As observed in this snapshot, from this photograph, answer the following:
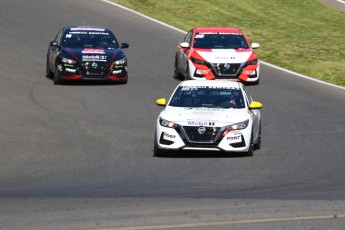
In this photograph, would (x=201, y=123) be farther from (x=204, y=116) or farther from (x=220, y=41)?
(x=220, y=41)

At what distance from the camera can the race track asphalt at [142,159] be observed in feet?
41.4

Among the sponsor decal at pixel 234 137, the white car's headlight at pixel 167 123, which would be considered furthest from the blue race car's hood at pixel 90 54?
the sponsor decal at pixel 234 137

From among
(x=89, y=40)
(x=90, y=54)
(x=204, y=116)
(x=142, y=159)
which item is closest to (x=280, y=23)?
(x=89, y=40)

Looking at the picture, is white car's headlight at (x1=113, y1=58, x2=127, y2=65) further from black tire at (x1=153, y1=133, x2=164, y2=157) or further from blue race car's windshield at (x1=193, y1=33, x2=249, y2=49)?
black tire at (x1=153, y1=133, x2=164, y2=157)

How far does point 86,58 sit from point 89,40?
1.09m

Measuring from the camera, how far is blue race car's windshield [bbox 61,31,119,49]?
3052cm

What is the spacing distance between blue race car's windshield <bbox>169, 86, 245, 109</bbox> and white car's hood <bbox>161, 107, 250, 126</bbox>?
1.01 ft

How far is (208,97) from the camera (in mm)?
20859

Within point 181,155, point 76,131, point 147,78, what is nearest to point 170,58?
point 147,78

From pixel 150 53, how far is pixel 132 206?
22.3 meters

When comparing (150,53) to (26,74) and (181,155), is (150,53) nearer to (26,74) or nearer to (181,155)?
(26,74)

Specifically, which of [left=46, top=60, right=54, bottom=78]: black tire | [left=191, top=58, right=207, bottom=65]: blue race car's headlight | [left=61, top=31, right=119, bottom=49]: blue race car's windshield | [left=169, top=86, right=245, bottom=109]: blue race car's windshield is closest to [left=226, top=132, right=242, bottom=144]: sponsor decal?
[left=169, top=86, right=245, bottom=109]: blue race car's windshield

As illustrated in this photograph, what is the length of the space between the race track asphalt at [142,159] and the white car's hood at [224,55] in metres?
0.92

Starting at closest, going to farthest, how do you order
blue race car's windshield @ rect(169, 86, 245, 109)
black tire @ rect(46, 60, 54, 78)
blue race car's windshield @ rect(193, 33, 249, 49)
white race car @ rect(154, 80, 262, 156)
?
white race car @ rect(154, 80, 262, 156) → blue race car's windshield @ rect(169, 86, 245, 109) → blue race car's windshield @ rect(193, 33, 249, 49) → black tire @ rect(46, 60, 54, 78)
